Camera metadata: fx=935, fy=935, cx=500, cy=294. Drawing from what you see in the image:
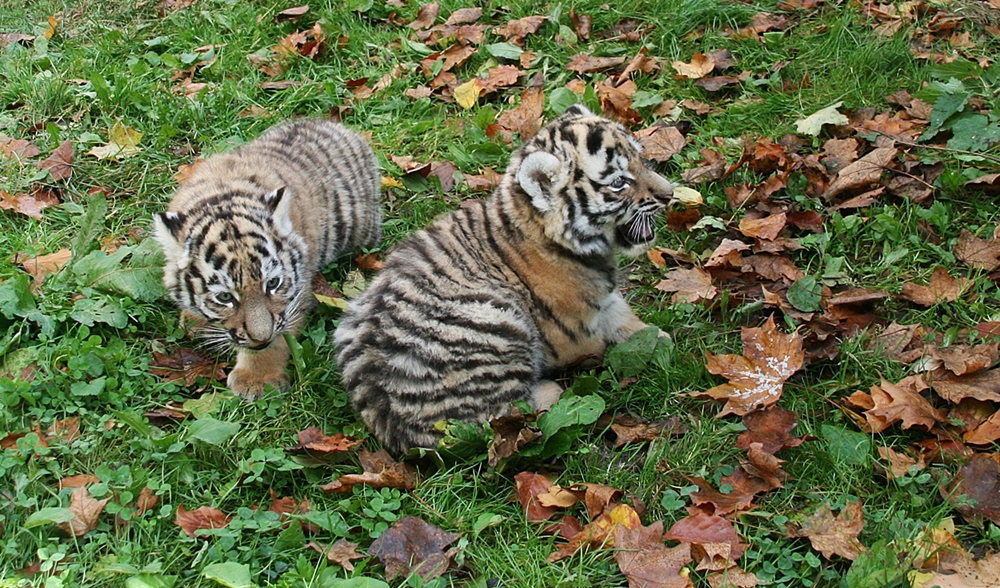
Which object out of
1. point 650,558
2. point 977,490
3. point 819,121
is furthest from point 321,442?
point 819,121

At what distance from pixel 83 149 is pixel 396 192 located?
75.8 inches

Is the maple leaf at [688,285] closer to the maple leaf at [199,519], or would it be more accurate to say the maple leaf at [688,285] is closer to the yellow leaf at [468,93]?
the yellow leaf at [468,93]

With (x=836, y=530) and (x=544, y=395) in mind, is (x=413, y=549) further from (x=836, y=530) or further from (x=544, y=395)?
(x=836, y=530)

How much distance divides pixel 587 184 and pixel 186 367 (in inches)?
80.1

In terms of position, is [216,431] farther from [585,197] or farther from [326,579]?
[585,197]

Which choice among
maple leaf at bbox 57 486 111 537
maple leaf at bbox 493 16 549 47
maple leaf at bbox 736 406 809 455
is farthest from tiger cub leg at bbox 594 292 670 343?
maple leaf at bbox 493 16 549 47

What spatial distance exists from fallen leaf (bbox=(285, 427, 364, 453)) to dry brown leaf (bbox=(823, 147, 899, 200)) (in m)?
2.71

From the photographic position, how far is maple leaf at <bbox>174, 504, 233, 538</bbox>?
3.41m

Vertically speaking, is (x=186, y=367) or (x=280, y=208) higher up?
(x=280, y=208)

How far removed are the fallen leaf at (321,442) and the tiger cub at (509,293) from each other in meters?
0.12

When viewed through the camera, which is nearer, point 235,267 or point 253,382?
point 235,267

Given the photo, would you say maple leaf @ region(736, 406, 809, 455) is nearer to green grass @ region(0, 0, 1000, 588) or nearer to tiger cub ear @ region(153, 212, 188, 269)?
green grass @ region(0, 0, 1000, 588)

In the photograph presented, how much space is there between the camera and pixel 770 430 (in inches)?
144

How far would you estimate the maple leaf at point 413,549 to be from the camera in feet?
10.7
